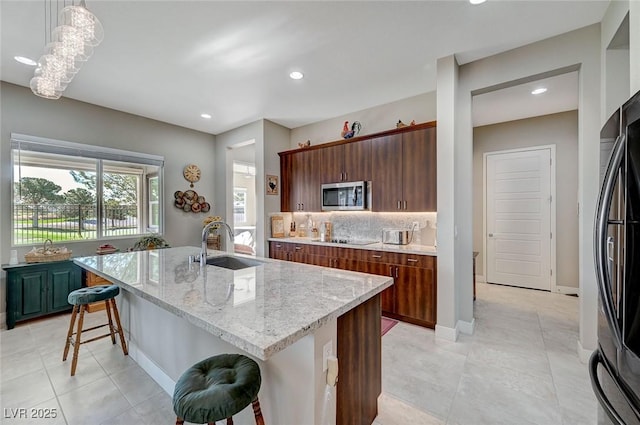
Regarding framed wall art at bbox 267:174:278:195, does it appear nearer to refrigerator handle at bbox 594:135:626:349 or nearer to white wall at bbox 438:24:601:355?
white wall at bbox 438:24:601:355

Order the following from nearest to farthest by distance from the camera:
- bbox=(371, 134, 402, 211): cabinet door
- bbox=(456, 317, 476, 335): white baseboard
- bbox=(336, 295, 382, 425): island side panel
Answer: bbox=(336, 295, 382, 425): island side panel → bbox=(456, 317, 476, 335): white baseboard → bbox=(371, 134, 402, 211): cabinet door

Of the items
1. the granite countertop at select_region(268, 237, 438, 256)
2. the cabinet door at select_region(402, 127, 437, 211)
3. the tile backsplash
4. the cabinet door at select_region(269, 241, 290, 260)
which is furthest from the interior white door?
the cabinet door at select_region(269, 241, 290, 260)

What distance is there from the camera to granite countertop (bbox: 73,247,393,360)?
3.21 ft

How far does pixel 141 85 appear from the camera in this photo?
3.31 metres

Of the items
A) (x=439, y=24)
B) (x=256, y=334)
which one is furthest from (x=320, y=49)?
(x=256, y=334)

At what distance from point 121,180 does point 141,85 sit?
178cm

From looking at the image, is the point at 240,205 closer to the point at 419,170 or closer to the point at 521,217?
the point at 419,170

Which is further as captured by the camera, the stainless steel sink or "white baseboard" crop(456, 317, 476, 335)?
"white baseboard" crop(456, 317, 476, 335)

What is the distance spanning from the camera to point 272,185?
4.67 m

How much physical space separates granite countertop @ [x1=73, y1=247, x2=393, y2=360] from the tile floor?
90cm

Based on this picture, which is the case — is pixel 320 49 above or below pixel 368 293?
above

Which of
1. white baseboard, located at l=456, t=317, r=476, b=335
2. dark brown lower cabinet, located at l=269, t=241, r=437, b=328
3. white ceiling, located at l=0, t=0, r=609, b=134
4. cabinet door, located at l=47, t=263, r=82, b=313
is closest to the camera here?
white ceiling, located at l=0, t=0, r=609, b=134

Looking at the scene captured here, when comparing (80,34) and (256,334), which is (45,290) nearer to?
(80,34)

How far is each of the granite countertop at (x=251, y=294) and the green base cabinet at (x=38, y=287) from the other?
172cm
